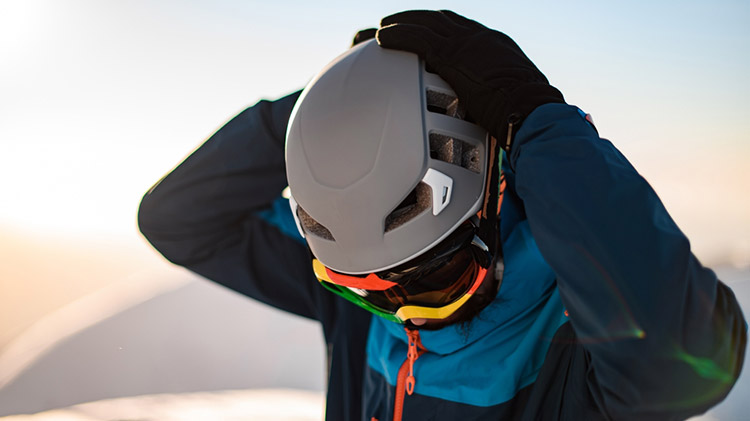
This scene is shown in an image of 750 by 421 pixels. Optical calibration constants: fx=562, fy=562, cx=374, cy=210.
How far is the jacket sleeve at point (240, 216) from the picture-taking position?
154 centimetres

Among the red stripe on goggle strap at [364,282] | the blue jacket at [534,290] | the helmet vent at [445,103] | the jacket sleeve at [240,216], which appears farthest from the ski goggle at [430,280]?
the jacket sleeve at [240,216]

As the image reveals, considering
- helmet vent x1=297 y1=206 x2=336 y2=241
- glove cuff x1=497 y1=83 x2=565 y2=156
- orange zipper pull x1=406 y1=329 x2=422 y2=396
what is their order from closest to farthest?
glove cuff x1=497 y1=83 x2=565 y2=156, helmet vent x1=297 y1=206 x2=336 y2=241, orange zipper pull x1=406 y1=329 x2=422 y2=396

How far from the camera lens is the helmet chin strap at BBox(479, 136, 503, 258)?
1124 millimetres

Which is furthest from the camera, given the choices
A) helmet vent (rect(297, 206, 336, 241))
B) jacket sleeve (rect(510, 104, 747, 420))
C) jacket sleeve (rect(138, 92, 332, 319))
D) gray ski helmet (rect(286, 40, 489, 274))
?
jacket sleeve (rect(138, 92, 332, 319))

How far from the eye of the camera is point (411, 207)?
43.4 inches

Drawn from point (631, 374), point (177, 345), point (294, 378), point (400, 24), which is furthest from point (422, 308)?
point (177, 345)

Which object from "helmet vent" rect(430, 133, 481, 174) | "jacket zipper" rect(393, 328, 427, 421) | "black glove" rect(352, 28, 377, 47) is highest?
"black glove" rect(352, 28, 377, 47)

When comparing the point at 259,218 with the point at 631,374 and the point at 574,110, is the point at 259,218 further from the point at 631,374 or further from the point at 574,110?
the point at 631,374

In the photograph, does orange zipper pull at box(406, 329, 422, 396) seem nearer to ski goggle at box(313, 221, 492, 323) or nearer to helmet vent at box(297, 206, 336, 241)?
ski goggle at box(313, 221, 492, 323)

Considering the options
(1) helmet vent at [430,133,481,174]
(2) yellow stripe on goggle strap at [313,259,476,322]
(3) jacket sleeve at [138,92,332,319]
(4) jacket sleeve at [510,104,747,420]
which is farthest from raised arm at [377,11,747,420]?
(3) jacket sleeve at [138,92,332,319]

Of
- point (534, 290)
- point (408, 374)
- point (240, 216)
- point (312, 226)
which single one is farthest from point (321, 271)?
point (240, 216)

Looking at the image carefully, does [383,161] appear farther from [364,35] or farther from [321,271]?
[364,35]

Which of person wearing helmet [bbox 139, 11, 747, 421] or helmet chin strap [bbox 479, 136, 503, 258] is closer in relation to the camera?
person wearing helmet [bbox 139, 11, 747, 421]

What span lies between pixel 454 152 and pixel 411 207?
136 mm
